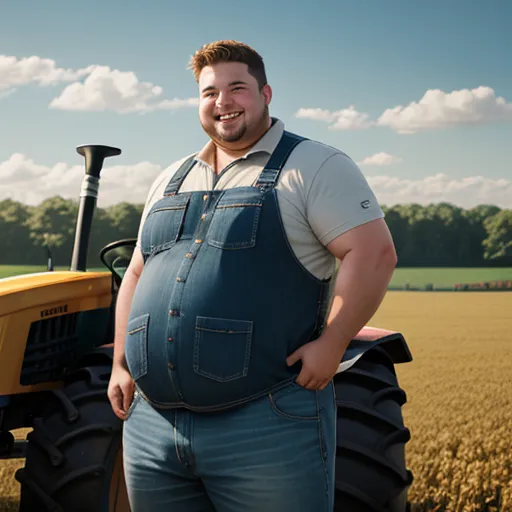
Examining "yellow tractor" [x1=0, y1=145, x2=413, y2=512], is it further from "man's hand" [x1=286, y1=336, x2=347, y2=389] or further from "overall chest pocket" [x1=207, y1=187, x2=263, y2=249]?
"overall chest pocket" [x1=207, y1=187, x2=263, y2=249]

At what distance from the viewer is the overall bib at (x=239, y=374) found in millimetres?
2201

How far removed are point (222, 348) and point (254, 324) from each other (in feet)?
0.37

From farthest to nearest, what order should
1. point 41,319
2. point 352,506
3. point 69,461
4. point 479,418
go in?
point 479,418, point 41,319, point 69,461, point 352,506

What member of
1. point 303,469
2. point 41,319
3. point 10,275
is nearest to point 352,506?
point 303,469

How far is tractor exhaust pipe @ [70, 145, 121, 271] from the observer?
4.29 meters

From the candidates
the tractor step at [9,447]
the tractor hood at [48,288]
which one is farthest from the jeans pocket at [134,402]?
the tractor step at [9,447]

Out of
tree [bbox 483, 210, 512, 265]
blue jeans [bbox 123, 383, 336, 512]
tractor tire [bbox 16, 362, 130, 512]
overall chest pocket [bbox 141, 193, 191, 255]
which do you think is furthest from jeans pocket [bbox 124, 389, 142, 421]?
tree [bbox 483, 210, 512, 265]

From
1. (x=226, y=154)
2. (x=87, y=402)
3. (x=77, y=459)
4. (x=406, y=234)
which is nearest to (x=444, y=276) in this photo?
(x=406, y=234)

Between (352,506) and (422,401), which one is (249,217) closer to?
(352,506)

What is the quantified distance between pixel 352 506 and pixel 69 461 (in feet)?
3.86

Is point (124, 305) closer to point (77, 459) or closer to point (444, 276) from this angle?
point (77, 459)

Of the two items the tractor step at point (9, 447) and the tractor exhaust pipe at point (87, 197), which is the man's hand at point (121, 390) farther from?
the tractor exhaust pipe at point (87, 197)

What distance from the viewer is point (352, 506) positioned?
116 inches

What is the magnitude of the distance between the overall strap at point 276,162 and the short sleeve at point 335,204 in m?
0.12
